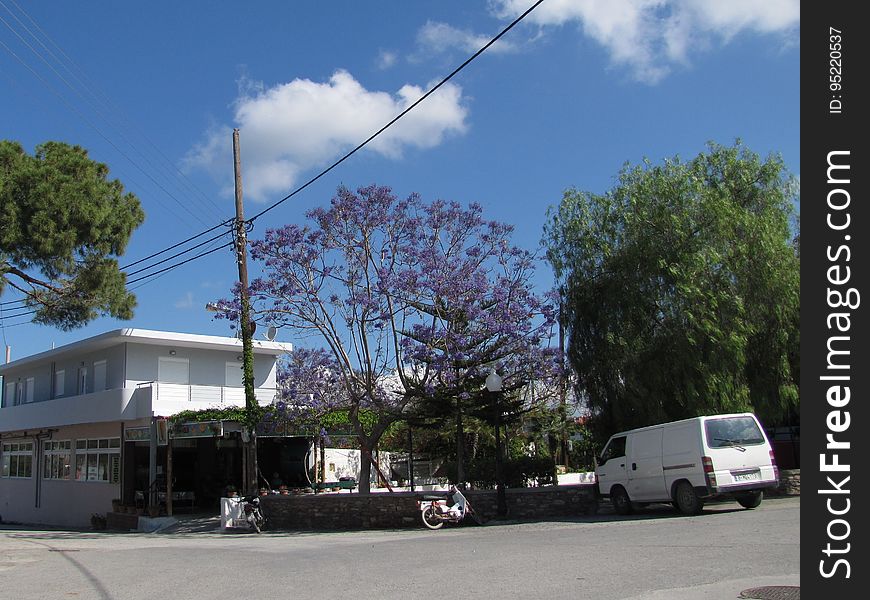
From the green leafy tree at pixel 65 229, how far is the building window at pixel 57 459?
1262 centimetres

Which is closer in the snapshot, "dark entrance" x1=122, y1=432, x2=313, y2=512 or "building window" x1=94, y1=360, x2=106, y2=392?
"building window" x1=94, y1=360, x2=106, y2=392

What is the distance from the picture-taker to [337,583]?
33.0 ft

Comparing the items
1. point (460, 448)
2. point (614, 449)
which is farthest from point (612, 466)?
point (460, 448)

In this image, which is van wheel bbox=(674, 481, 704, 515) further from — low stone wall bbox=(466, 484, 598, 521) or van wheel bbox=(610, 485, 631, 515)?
low stone wall bbox=(466, 484, 598, 521)

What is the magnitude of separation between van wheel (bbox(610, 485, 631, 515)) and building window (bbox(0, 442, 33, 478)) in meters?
28.3

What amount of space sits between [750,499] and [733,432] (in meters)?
1.73

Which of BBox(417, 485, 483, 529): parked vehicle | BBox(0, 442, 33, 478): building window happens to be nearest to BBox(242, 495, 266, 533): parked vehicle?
BBox(417, 485, 483, 529): parked vehicle

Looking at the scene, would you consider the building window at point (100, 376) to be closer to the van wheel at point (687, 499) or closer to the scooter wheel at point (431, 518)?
the scooter wheel at point (431, 518)

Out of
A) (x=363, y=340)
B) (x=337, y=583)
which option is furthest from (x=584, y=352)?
(x=337, y=583)

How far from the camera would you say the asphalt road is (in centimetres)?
894

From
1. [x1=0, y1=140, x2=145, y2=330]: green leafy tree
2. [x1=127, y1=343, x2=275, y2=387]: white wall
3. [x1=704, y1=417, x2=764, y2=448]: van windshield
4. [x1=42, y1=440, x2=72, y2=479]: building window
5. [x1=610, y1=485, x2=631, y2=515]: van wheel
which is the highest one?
[x1=0, y1=140, x2=145, y2=330]: green leafy tree

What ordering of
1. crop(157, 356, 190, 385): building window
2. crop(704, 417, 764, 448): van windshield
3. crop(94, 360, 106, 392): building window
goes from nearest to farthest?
crop(704, 417, 764, 448): van windshield < crop(157, 356, 190, 385): building window < crop(94, 360, 106, 392): building window

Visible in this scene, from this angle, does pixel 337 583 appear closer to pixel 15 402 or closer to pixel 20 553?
pixel 20 553
